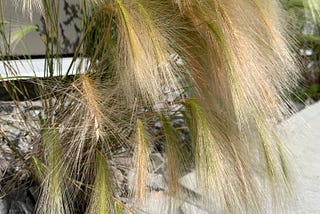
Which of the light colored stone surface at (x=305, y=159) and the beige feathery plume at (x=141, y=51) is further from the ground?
the beige feathery plume at (x=141, y=51)

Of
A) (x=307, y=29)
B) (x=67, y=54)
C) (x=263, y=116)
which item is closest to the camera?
(x=263, y=116)

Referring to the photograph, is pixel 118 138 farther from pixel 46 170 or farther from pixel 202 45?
pixel 202 45

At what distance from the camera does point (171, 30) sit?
1484 millimetres

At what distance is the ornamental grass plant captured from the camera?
135 cm

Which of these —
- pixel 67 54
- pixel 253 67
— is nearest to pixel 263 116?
pixel 253 67

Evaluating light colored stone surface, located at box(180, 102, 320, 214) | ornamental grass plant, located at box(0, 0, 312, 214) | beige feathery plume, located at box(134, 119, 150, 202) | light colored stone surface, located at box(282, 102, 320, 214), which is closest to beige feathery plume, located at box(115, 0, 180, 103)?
ornamental grass plant, located at box(0, 0, 312, 214)

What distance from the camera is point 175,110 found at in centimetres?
168

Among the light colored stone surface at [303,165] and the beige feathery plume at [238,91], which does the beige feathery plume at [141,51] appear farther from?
the light colored stone surface at [303,165]

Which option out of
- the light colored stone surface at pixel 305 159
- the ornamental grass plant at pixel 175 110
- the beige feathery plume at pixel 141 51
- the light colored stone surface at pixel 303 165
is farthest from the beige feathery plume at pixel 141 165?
the light colored stone surface at pixel 305 159

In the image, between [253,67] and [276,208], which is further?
[276,208]

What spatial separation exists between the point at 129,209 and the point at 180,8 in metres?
0.66

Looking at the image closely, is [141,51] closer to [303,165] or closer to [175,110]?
[175,110]

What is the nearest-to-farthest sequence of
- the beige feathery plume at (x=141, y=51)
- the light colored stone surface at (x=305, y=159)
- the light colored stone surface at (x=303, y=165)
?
1. the beige feathery plume at (x=141, y=51)
2. the light colored stone surface at (x=303, y=165)
3. the light colored stone surface at (x=305, y=159)

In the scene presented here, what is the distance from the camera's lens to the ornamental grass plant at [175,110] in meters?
1.35
